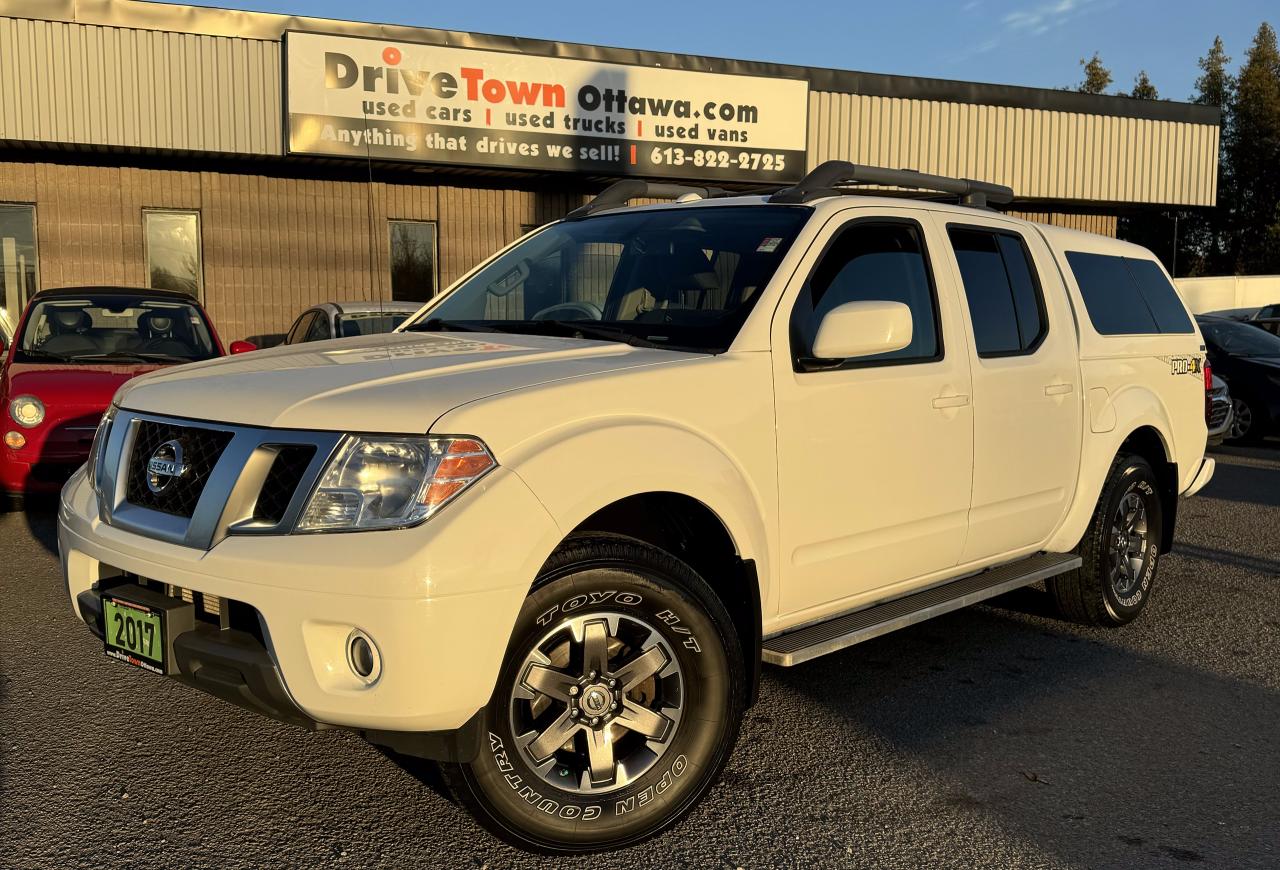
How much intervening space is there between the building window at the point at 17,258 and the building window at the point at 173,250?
4.36ft

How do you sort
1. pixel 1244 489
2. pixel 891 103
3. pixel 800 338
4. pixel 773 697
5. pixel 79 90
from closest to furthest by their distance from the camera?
pixel 800 338 → pixel 773 697 → pixel 1244 489 → pixel 79 90 → pixel 891 103

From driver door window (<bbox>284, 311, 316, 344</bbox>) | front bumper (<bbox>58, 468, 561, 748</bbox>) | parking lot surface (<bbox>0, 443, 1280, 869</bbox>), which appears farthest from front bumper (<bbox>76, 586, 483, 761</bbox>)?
driver door window (<bbox>284, 311, 316, 344</bbox>)

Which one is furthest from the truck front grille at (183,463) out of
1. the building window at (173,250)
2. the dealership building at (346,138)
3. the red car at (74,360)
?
the building window at (173,250)

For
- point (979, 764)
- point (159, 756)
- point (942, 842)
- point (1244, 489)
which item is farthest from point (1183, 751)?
point (1244, 489)

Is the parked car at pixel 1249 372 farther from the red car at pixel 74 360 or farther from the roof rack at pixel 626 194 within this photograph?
the red car at pixel 74 360

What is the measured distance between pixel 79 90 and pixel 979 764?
13.0 m

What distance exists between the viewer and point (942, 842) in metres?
3.11

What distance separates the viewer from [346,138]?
45.0ft

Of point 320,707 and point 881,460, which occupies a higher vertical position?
point 881,460

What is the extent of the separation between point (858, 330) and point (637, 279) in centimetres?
103

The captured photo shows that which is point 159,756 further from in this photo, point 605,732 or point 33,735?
point 605,732

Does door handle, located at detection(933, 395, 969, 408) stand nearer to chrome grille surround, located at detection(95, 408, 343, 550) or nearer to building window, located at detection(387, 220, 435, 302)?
chrome grille surround, located at detection(95, 408, 343, 550)

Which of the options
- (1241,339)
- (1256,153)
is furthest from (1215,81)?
(1241,339)

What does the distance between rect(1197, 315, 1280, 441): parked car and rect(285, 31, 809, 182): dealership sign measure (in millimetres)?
6096
